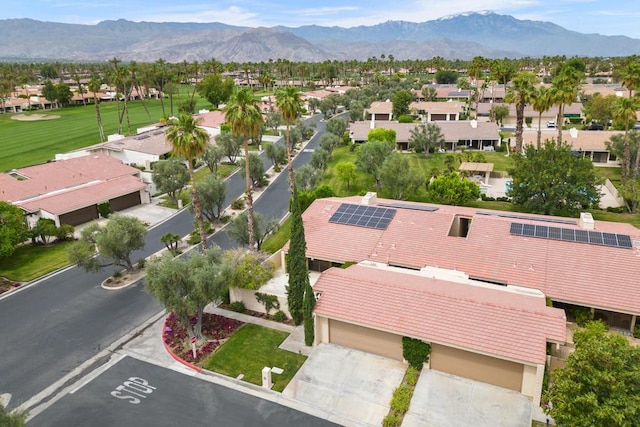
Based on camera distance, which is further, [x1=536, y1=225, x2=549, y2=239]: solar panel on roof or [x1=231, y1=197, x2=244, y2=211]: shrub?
[x1=231, y1=197, x2=244, y2=211]: shrub

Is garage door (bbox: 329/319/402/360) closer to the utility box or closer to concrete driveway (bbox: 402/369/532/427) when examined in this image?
concrete driveway (bbox: 402/369/532/427)

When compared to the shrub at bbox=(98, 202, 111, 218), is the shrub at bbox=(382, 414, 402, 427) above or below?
below

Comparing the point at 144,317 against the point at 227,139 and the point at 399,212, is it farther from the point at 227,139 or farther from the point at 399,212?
the point at 227,139

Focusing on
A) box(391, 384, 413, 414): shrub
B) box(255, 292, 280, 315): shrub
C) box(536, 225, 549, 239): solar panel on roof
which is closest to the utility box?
box(391, 384, 413, 414): shrub

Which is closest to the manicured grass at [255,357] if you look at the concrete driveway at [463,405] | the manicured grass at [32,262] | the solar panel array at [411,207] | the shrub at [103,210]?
the concrete driveway at [463,405]

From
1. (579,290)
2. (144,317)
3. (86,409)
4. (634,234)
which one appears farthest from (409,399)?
(634,234)

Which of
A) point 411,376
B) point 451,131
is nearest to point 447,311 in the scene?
point 411,376

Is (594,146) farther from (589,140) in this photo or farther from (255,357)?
(255,357)

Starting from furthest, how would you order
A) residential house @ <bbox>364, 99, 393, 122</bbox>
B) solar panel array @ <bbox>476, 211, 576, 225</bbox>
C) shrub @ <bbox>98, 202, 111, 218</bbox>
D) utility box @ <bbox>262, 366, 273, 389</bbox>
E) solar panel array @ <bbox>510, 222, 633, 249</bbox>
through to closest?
residential house @ <bbox>364, 99, 393, 122</bbox>
shrub @ <bbox>98, 202, 111, 218</bbox>
solar panel array @ <bbox>476, 211, 576, 225</bbox>
solar panel array @ <bbox>510, 222, 633, 249</bbox>
utility box @ <bbox>262, 366, 273, 389</bbox>
